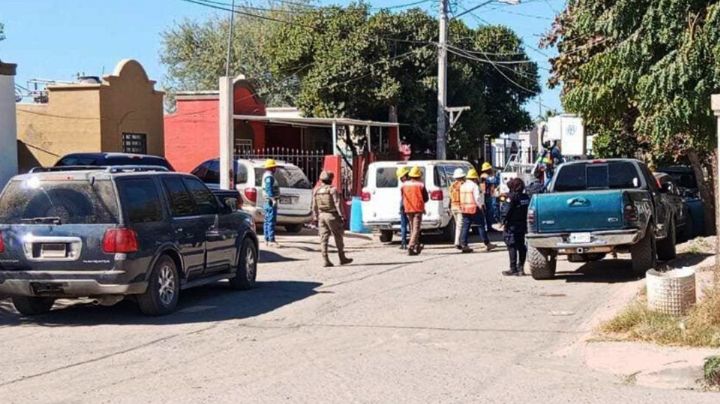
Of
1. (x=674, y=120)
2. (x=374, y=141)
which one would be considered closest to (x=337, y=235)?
(x=674, y=120)

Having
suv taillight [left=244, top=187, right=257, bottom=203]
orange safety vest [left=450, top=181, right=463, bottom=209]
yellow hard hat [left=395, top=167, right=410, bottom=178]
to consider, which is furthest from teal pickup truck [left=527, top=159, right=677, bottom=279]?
suv taillight [left=244, top=187, right=257, bottom=203]

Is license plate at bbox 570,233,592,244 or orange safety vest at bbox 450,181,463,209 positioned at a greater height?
orange safety vest at bbox 450,181,463,209

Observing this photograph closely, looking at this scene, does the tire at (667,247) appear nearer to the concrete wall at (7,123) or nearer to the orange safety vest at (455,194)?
the orange safety vest at (455,194)

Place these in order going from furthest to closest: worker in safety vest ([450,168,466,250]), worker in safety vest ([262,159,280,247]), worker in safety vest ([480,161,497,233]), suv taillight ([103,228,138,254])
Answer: worker in safety vest ([480,161,497,233])
worker in safety vest ([262,159,280,247])
worker in safety vest ([450,168,466,250])
suv taillight ([103,228,138,254])

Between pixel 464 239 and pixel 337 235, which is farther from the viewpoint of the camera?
pixel 464 239

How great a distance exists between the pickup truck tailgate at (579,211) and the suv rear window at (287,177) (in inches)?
359

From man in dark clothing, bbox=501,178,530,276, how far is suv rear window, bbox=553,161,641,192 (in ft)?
2.43

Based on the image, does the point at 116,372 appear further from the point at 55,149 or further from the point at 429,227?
the point at 55,149

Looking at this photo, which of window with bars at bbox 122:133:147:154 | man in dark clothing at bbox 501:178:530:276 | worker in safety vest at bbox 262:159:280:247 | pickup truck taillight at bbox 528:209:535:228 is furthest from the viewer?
window with bars at bbox 122:133:147:154

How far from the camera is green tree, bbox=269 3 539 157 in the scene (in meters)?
34.3

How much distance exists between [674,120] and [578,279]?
318 cm

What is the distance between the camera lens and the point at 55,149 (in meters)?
27.3

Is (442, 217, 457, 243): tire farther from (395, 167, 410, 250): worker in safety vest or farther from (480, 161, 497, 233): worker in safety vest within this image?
(480, 161, 497, 233): worker in safety vest

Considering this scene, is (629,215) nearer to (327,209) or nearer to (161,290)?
(327,209)
